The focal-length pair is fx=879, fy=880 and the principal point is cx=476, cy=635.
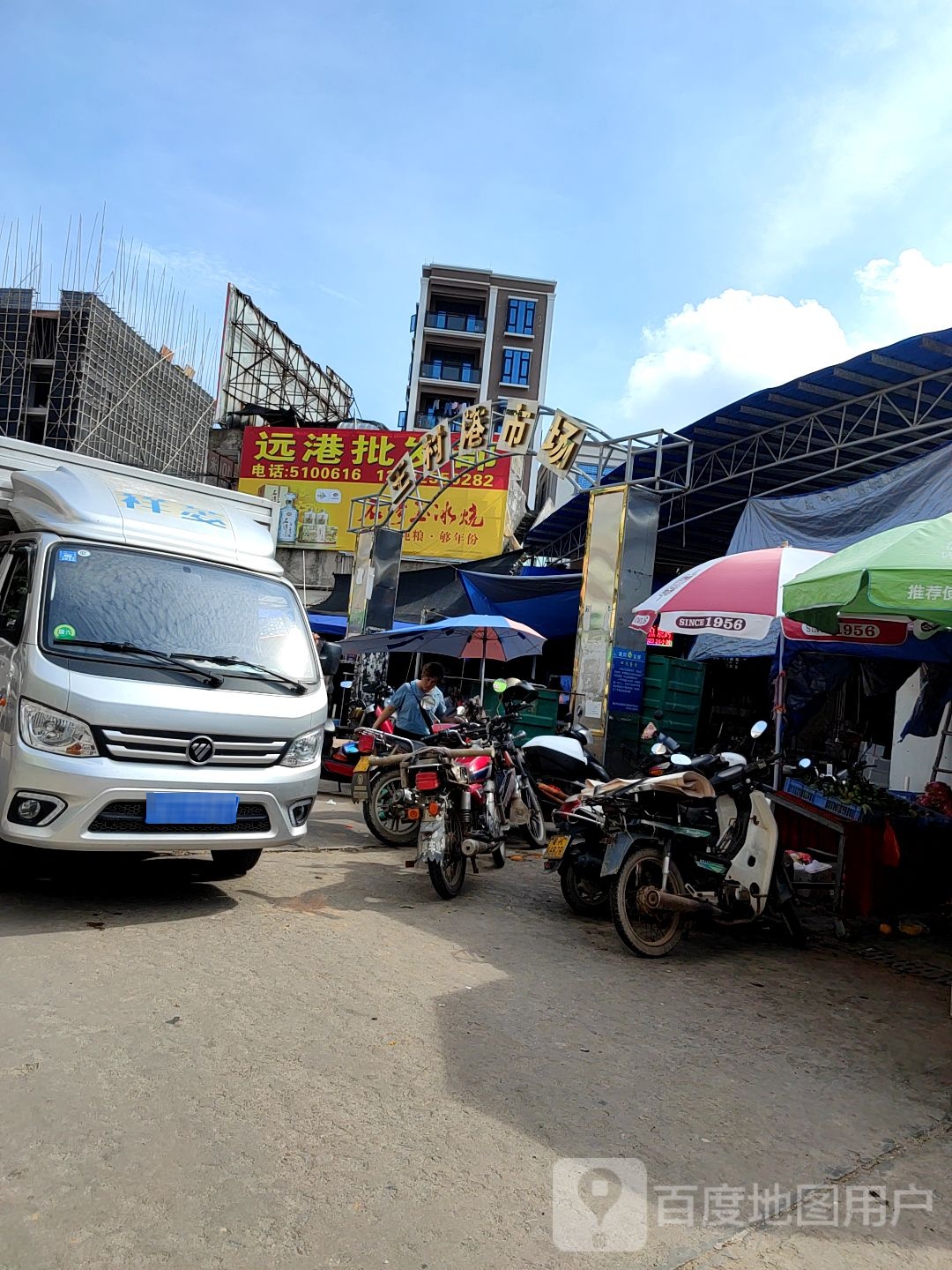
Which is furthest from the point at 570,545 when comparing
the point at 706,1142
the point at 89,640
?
the point at 706,1142

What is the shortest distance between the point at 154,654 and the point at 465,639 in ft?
26.9

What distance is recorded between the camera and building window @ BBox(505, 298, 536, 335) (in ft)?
147

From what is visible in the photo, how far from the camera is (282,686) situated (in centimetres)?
524

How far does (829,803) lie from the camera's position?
19.7 feet

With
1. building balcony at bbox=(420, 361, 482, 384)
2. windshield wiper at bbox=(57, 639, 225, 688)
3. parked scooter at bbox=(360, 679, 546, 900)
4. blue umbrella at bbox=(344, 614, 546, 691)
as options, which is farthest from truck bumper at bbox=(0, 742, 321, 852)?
building balcony at bbox=(420, 361, 482, 384)

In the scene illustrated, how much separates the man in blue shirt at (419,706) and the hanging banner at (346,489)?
534 inches

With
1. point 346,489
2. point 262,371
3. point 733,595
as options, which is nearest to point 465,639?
point 733,595

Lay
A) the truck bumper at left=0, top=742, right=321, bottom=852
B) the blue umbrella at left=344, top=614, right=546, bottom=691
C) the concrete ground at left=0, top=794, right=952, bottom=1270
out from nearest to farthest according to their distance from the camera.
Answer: the concrete ground at left=0, top=794, right=952, bottom=1270, the truck bumper at left=0, top=742, right=321, bottom=852, the blue umbrella at left=344, top=614, right=546, bottom=691

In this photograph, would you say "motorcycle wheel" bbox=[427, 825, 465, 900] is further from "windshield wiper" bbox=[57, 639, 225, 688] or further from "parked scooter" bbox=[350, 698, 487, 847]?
"windshield wiper" bbox=[57, 639, 225, 688]

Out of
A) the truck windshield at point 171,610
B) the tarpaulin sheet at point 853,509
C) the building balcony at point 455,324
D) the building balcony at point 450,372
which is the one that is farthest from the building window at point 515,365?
the truck windshield at point 171,610

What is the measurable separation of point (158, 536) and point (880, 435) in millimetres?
7800

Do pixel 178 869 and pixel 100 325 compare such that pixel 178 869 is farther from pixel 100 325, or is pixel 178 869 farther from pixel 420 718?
pixel 100 325

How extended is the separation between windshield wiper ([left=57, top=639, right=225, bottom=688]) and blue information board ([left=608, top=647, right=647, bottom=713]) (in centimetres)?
650

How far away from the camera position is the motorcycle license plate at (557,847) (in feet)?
19.3
